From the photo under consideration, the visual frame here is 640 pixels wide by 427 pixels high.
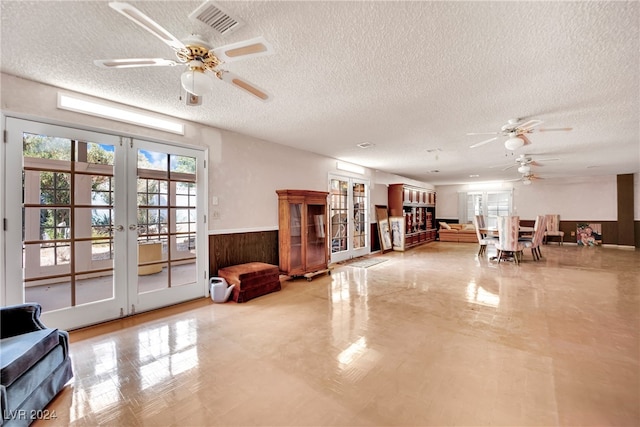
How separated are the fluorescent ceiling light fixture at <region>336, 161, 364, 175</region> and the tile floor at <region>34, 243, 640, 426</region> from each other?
3.40 m

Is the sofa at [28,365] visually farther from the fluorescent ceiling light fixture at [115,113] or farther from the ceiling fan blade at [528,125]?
the ceiling fan blade at [528,125]

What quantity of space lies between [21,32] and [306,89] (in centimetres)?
208

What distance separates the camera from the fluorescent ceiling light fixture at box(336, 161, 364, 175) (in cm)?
645

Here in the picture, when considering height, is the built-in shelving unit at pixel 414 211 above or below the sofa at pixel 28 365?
above

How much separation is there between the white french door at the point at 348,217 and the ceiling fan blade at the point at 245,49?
4613 millimetres

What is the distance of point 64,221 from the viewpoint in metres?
2.72

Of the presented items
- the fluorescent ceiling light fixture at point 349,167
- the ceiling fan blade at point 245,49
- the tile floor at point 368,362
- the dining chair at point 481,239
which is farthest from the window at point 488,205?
the ceiling fan blade at point 245,49

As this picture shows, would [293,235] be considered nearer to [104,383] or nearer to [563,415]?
[104,383]

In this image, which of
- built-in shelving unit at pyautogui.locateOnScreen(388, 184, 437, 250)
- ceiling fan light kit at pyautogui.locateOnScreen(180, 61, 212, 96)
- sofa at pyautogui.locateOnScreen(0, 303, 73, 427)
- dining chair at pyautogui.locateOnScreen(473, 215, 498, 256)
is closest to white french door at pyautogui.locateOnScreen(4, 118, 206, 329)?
sofa at pyautogui.locateOnScreen(0, 303, 73, 427)

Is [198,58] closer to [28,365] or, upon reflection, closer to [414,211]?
A: [28,365]


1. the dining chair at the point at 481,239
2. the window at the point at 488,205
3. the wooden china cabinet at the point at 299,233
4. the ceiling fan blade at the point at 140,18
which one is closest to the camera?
the ceiling fan blade at the point at 140,18

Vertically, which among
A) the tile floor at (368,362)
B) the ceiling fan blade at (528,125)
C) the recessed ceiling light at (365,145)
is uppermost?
the recessed ceiling light at (365,145)

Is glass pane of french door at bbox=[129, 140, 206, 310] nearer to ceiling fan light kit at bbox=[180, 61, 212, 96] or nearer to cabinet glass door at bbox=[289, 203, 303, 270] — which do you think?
cabinet glass door at bbox=[289, 203, 303, 270]

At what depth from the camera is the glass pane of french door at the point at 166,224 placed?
3256 millimetres
